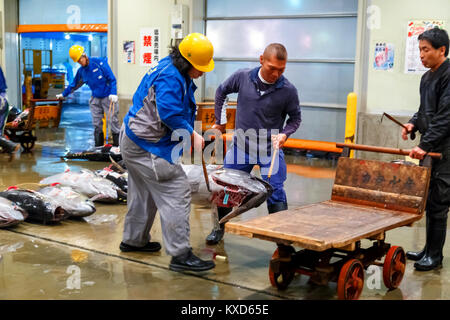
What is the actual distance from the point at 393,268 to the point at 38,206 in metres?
3.35

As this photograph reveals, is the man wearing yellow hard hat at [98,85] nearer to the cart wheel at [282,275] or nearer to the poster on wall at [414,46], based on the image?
the poster on wall at [414,46]

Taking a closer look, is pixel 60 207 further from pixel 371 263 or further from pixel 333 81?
pixel 333 81

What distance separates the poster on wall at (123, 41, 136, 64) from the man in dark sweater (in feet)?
25.6

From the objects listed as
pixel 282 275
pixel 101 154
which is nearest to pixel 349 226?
pixel 282 275

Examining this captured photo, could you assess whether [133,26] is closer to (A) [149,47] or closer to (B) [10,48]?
(A) [149,47]

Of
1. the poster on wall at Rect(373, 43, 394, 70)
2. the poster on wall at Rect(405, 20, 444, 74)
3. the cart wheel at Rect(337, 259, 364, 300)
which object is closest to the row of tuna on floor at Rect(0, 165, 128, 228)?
the cart wheel at Rect(337, 259, 364, 300)

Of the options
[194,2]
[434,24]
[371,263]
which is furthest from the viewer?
[194,2]

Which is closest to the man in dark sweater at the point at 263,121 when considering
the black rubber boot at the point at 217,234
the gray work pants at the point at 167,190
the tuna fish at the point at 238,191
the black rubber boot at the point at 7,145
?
the tuna fish at the point at 238,191

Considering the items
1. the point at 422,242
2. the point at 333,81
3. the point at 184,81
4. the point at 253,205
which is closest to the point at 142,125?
the point at 184,81

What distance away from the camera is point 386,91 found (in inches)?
390

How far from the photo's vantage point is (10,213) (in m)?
5.47

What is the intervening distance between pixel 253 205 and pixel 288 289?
34.7 inches
